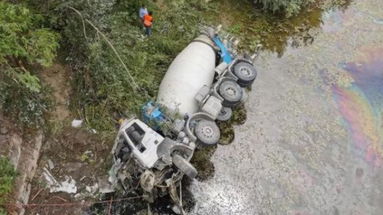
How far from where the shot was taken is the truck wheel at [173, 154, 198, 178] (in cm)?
756

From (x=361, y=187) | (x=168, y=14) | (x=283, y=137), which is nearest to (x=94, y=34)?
(x=168, y=14)

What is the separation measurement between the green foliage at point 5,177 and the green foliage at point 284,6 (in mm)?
7607

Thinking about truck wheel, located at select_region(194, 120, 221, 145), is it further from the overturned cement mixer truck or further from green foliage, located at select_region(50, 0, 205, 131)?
green foliage, located at select_region(50, 0, 205, 131)

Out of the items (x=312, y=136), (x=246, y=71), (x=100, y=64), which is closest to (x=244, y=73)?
(x=246, y=71)

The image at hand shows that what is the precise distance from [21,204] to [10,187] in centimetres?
54

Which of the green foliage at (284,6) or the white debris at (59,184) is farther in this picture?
the green foliage at (284,6)

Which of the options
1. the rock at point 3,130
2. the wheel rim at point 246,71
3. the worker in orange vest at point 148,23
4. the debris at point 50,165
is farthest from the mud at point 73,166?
the wheel rim at point 246,71

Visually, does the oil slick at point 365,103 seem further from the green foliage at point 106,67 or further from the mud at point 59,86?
the mud at point 59,86

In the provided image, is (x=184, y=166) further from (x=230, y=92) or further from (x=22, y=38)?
(x=22, y=38)

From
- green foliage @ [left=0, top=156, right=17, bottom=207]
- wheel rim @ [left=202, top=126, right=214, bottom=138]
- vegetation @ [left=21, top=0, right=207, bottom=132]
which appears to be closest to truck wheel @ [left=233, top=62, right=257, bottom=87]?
wheel rim @ [left=202, top=126, right=214, bottom=138]

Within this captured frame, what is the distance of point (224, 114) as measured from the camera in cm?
904

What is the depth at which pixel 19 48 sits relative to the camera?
738 centimetres

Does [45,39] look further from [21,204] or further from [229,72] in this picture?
[229,72]

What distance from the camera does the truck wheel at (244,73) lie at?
368 inches
